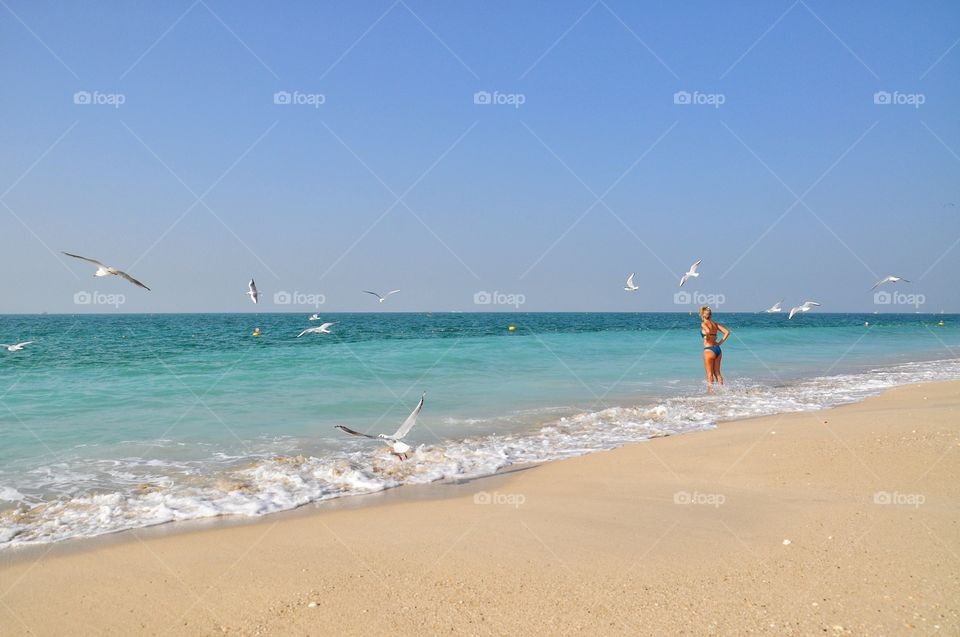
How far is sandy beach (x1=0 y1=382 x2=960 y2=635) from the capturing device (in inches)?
153

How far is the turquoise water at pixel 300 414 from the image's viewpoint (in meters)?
7.27

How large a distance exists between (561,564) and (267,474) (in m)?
4.54

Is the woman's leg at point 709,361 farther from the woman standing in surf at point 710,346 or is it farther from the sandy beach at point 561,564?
the sandy beach at point 561,564

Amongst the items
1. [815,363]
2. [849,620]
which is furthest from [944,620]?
[815,363]

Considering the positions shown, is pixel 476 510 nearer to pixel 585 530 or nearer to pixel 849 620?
pixel 585 530

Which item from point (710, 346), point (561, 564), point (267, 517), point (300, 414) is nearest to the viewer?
point (561, 564)

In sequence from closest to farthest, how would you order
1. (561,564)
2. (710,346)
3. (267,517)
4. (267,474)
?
(561,564) < (267,517) < (267,474) < (710,346)

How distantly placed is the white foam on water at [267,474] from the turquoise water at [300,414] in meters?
0.03

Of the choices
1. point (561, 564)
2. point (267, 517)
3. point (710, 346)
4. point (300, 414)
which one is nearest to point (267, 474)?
point (267, 517)

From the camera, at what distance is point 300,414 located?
1276 centimetres

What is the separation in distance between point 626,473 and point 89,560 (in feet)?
18.5

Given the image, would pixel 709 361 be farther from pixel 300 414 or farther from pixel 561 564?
pixel 561 564

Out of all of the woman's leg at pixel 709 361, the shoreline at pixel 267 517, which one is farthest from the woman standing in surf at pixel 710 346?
the shoreline at pixel 267 517

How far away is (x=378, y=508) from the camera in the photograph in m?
6.61
